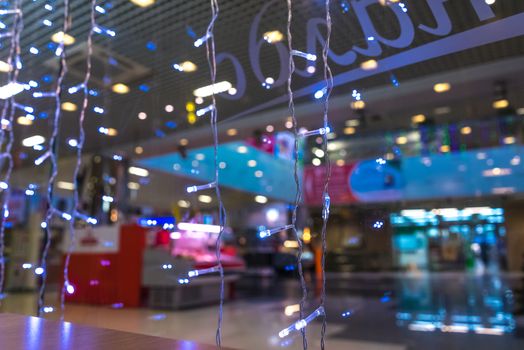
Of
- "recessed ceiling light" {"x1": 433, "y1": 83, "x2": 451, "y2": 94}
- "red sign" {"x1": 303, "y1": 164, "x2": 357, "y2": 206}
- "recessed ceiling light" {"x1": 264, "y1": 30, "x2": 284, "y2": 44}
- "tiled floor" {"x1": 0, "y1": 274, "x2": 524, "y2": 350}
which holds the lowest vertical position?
"tiled floor" {"x1": 0, "y1": 274, "x2": 524, "y2": 350}

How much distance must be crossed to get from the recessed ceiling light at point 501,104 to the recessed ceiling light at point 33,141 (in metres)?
4.35

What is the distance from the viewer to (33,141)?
3.59m

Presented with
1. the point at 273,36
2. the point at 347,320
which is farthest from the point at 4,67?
the point at 347,320

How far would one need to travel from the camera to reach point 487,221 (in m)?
5.77

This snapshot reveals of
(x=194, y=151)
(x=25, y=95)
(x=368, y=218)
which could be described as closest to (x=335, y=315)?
(x=194, y=151)

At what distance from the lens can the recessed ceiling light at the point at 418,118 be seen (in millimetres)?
5781

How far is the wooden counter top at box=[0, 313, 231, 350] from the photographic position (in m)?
0.99

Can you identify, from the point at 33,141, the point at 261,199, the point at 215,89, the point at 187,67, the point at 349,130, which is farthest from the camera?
the point at 261,199

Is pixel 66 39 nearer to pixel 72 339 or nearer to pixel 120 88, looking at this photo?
pixel 120 88

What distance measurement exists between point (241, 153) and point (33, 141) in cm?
372

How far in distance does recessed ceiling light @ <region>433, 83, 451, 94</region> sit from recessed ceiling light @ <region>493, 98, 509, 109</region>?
1.94ft

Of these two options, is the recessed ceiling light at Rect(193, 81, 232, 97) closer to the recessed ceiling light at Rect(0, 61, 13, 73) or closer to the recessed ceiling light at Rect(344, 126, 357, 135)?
the recessed ceiling light at Rect(0, 61, 13, 73)

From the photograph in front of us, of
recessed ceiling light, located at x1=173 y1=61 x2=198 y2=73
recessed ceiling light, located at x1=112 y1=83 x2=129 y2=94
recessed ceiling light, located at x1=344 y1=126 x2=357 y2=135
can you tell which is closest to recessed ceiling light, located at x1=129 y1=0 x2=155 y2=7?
recessed ceiling light, located at x1=173 y1=61 x2=198 y2=73

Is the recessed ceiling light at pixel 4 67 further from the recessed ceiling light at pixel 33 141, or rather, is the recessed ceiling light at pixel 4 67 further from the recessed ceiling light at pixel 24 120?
the recessed ceiling light at pixel 33 141
